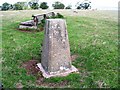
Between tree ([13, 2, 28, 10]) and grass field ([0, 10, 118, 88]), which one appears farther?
tree ([13, 2, 28, 10])

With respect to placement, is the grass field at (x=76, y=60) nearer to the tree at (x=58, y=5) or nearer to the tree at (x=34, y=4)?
the tree at (x=34, y=4)

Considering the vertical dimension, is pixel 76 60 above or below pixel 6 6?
below

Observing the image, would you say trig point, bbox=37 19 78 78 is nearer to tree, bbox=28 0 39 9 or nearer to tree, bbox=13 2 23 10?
tree, bbox=28 0 39 9

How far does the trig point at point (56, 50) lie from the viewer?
811 cm

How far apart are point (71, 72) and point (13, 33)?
27.7 feet

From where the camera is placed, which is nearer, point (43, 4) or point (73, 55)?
point (73, 55)

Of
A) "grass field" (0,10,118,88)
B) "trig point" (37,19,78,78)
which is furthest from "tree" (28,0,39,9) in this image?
"trig point" (37,19,78,78)

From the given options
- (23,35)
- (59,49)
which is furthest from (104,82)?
(23,35)

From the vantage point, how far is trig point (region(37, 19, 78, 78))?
811 cm

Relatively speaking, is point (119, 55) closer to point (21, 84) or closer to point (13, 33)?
point (21, 84)

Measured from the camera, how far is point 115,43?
41.4 ft

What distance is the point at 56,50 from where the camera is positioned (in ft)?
26.9

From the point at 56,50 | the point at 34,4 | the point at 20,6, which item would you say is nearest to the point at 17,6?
the point at 20,6

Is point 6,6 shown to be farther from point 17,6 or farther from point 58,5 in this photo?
point 58,5
